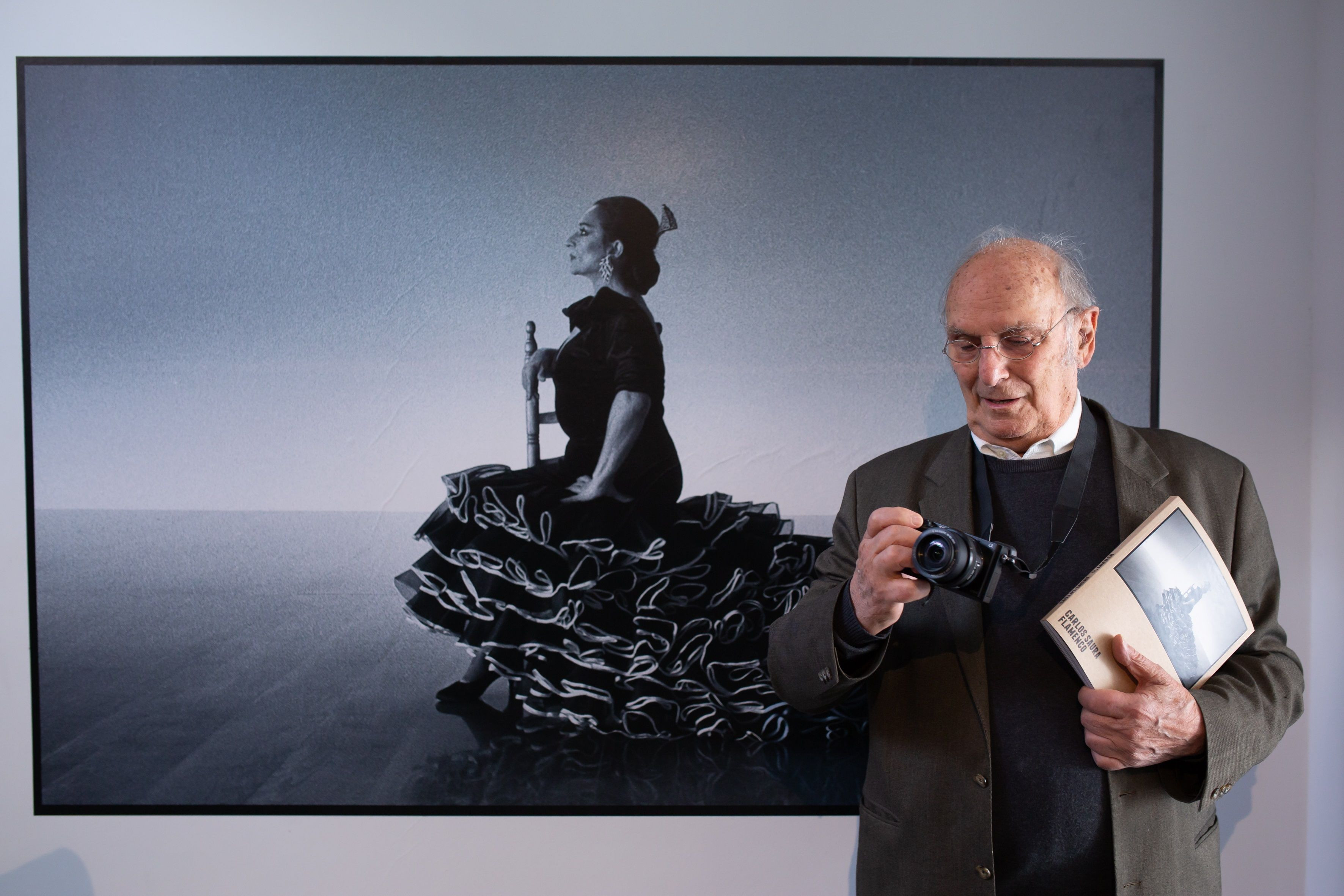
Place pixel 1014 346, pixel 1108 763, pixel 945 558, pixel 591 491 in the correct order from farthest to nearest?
1. pixel 591 491
2. pixel 1014 346
3. pixel 1108 763
4. pixel 945 558

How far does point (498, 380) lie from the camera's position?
1.68m

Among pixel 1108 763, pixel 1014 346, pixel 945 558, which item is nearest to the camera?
pixel 945 558

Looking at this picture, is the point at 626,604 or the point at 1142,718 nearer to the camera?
the point at 1142,718

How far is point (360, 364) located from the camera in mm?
Answer: 1691

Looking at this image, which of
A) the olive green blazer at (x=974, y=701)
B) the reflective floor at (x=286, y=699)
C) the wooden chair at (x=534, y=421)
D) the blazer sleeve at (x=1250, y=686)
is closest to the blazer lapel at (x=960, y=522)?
the olive green blazer at (x=974, y=701)

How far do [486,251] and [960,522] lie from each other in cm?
113

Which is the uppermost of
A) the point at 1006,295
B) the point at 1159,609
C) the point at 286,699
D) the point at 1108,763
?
the point at 1006,295

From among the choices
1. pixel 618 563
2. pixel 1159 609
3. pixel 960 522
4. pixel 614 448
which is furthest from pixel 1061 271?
pixel 618 563

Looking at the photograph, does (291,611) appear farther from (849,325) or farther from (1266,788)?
(1266,788)

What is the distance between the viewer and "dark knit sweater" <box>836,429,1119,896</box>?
3.85 feet

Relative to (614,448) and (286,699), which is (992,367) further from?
(286,699)

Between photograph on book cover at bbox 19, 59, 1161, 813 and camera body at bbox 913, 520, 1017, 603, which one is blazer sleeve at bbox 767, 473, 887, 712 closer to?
camera body at bbox 913, 520, 1017, 603

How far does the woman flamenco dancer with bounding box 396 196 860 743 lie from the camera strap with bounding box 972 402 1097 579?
45 cm

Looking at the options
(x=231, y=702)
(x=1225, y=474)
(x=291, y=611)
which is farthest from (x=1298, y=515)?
(x=231, y=702)
